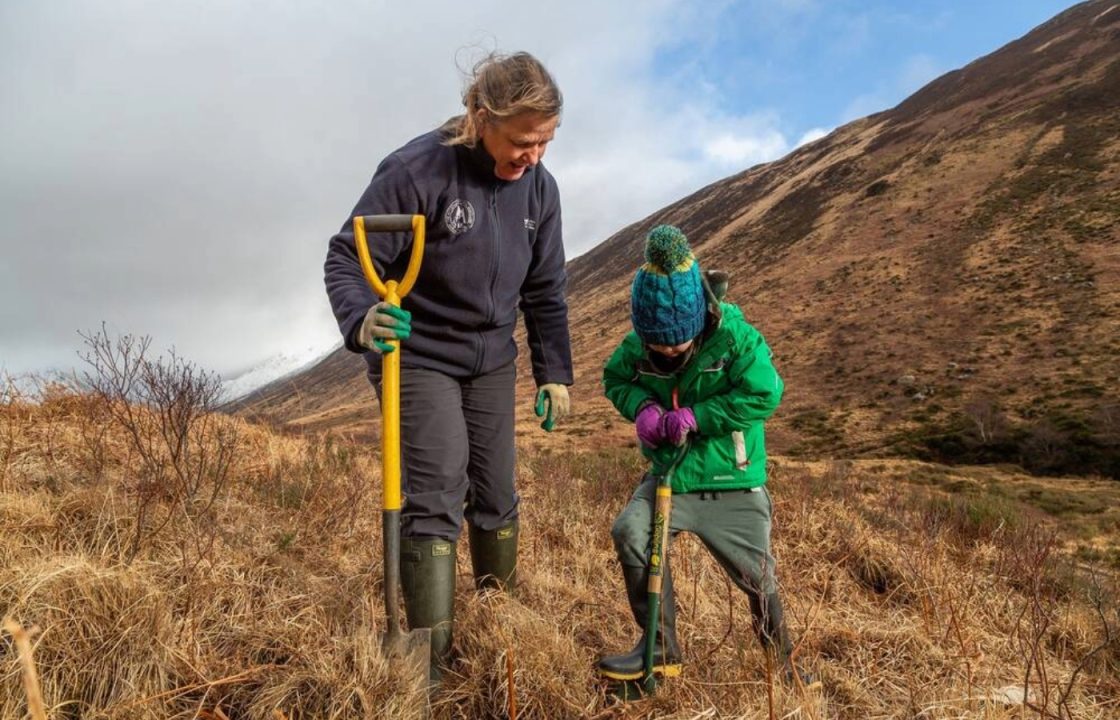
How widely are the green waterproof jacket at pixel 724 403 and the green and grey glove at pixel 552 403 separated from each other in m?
0.37

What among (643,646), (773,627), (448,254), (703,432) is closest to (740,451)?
(703,432)

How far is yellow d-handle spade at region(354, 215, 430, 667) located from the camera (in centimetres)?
198

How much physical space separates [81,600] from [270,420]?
5.99m

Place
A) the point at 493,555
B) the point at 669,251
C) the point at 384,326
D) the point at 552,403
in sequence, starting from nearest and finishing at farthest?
1. the point at 384,326
2. the point at 669,251
3. the point at 493,555
4. the point at 552,403

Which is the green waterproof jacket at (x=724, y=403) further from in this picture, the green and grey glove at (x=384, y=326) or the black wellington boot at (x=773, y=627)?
the green and grey glove at (x=384, y=326)

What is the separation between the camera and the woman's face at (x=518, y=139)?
219 cm

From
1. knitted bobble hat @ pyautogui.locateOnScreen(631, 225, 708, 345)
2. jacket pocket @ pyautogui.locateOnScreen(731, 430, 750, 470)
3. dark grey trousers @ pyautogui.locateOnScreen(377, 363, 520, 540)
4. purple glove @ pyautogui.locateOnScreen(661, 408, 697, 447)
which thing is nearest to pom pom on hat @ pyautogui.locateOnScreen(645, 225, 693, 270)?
knitted bobble hat @ pyautogui.locateOnScreen(631, 225, 708, 345)

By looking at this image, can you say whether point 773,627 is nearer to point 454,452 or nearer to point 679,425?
point 679,425

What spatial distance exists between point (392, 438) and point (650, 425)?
2.84ft

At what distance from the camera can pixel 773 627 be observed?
2199 mm

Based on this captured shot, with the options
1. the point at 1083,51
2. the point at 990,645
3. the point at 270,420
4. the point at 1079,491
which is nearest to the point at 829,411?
the point at 1079,491

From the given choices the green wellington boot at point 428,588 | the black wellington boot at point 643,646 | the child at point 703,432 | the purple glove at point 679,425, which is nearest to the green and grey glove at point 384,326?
the green wellington boot at point 428,588

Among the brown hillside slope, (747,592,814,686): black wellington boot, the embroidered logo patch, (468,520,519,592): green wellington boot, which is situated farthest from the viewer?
the brown hillside slope

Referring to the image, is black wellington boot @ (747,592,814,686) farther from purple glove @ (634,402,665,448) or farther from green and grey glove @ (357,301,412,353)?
green and grey glove @ (357,301,412,353)
